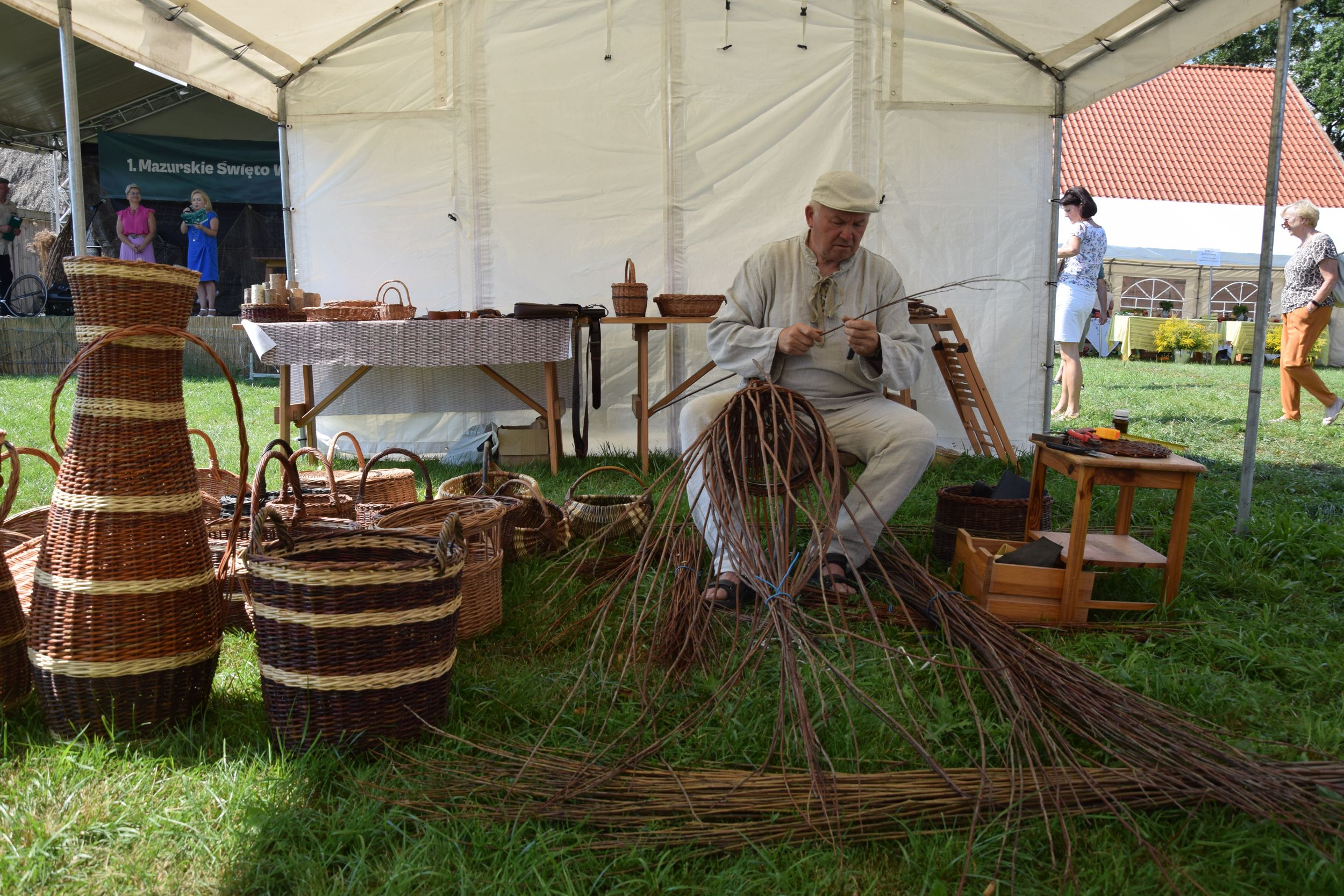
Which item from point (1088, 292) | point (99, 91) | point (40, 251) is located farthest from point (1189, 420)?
point (40, 251)

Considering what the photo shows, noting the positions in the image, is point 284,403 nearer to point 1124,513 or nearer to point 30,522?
point 30,522

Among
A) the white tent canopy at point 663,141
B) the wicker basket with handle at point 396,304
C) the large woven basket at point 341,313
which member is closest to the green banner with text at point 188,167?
the white tent canopy at point 663,141

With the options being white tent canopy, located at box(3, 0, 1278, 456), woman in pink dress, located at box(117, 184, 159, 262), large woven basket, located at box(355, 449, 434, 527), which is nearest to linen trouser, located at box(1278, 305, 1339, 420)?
white tent canopy, located at box(3, 0, 1278, 456)

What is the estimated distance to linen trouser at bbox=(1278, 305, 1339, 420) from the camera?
19.5ft

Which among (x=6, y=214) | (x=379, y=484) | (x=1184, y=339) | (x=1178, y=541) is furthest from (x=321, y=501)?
(x=1184, y=339)

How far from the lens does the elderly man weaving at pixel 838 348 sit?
278 cm

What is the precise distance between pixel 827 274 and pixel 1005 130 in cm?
273

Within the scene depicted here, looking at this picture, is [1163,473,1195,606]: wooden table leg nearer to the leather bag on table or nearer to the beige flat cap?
the beige flat cap

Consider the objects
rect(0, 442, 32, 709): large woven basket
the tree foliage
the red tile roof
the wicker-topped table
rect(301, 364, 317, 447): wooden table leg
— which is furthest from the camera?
the tree foliage

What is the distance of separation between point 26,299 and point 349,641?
1124 centimetres

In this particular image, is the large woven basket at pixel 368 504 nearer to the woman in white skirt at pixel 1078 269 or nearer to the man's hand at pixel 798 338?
the man's hand at pixel 798 338

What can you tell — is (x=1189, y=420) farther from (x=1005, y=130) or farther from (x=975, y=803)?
(x=975, y=803)

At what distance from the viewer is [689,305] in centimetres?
477

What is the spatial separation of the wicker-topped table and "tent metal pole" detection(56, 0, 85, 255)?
139cm
